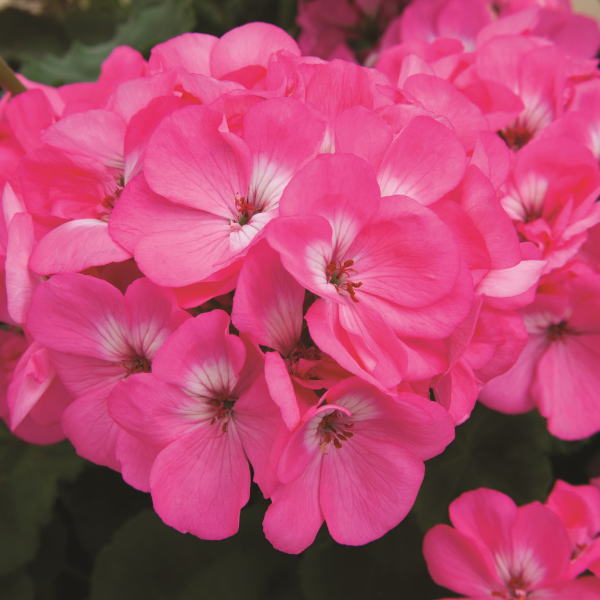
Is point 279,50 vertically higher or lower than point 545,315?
higher

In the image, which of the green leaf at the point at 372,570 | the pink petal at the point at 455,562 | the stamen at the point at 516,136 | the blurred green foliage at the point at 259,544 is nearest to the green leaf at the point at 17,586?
the blurred green foliage at the point at 259,544

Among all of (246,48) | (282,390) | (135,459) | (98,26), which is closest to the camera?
(282,390)

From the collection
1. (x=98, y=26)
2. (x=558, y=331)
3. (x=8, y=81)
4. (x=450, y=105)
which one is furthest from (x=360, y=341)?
(x=98, y=26)

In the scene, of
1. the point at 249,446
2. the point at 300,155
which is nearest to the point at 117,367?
the point at 249,446

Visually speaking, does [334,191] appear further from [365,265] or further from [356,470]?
[356,470]

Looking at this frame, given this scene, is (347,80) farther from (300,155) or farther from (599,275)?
(599,275)
